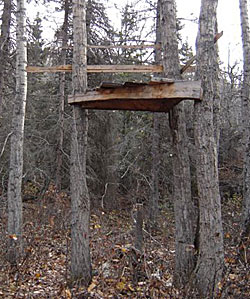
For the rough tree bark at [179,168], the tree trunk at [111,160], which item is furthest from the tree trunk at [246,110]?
the tree trunk at [111,160]

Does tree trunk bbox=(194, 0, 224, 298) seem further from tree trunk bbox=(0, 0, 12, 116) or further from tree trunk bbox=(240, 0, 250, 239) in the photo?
tree trunk bbox=(0, 0, 12, 116)

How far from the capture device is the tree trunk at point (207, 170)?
19.0 feet

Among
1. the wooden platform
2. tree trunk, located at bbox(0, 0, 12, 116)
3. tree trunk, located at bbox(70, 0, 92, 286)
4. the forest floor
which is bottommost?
the forest floor

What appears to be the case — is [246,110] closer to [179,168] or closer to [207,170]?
[179,168]

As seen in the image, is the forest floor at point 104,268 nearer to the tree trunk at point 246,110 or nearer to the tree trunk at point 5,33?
the tree trunk at point 246,110

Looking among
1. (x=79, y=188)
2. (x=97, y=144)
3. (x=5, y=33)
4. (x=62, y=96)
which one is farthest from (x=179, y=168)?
(x=97, y=144)

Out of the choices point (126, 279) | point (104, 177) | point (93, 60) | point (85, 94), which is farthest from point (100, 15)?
point (126, 279)

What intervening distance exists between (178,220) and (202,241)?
86 cm

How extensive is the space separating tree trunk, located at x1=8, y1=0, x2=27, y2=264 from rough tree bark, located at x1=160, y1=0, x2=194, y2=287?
3.84 m

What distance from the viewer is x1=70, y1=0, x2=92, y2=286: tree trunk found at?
23.2ft

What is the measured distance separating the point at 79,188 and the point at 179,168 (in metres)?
2.01

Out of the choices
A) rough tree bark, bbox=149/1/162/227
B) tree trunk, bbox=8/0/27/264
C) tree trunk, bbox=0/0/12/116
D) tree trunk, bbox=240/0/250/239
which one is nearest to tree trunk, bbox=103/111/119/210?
rough tree bark, bbox=149/1/162/227

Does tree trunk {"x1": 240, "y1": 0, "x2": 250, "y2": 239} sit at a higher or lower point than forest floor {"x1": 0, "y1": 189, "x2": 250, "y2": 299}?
higher

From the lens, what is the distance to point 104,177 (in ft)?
51.7
